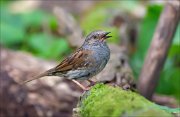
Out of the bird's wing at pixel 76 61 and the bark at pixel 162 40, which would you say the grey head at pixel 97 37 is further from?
the bark at pixel 162 40

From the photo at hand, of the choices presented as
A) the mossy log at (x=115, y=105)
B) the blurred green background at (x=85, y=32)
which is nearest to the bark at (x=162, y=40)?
the blurred green background at (x=85, y=32)

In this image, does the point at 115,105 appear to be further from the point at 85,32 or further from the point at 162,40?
the point at 85,32

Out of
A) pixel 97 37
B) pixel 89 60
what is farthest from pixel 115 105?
pixel 97 37

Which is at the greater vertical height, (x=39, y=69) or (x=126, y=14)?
(x=126, y=14)

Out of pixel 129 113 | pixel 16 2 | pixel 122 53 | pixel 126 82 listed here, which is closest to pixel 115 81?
pixel 126 82

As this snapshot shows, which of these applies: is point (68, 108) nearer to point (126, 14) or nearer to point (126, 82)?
point (126, 82)

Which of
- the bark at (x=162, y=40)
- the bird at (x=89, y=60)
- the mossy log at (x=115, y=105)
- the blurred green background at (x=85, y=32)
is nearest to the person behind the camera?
the mossy log at (x=115, y=105)

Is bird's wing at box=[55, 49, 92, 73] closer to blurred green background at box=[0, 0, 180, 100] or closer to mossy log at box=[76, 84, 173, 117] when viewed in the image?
mossy log at box=[76, 84, 173, 117]

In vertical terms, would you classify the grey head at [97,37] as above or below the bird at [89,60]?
above
